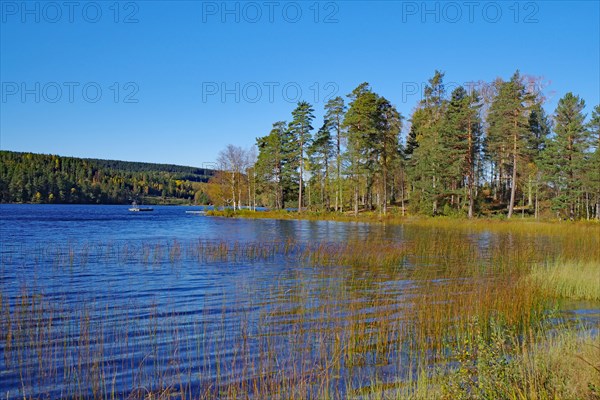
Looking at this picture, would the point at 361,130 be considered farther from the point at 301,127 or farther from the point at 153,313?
the point at 153,313

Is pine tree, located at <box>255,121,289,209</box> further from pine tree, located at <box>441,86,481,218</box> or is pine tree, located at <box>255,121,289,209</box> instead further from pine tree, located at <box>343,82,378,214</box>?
pine tree, located at <box>441,86,481,218</box>

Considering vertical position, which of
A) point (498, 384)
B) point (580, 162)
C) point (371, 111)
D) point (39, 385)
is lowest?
point (39, 385)

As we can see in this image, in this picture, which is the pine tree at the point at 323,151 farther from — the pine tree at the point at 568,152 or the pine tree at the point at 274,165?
the pine tree at the point at 568,152

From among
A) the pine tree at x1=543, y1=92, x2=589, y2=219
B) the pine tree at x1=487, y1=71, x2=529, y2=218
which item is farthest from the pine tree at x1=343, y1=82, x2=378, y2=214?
the pine tree at x1=543, y1=92, x2=589, y2=219

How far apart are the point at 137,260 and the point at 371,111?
38.5 m

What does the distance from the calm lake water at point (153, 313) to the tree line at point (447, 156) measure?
31.2 meters

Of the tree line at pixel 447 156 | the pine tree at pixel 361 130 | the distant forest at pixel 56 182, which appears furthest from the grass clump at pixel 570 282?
the distant forest at pixel 56 182

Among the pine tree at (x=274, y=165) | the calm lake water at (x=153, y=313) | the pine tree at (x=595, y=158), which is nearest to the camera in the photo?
the calm lake water at (x=153, y=313)

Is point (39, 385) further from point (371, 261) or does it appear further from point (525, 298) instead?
point (371, 261)

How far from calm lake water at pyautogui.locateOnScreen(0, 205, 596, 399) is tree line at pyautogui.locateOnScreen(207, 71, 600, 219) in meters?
31.2

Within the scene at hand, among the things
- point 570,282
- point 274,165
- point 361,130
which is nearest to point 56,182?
Answer: point 274,165

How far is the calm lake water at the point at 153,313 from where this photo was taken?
23.5 feet

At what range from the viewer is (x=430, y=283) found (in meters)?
14.6

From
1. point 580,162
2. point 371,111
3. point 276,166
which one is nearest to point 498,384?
point 580,162
